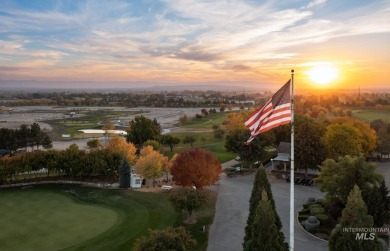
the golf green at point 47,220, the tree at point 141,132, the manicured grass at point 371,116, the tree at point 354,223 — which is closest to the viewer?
the tree at point 354,223

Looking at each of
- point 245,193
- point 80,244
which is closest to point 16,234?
point 80,244

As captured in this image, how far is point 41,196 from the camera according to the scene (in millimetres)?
42750

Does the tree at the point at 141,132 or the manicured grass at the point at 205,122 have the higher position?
the tree at the point at 141,132

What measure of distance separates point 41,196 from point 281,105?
36891mm

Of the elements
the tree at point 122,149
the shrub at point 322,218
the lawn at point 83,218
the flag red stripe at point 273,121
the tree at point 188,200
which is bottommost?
the lawn at point 83,218

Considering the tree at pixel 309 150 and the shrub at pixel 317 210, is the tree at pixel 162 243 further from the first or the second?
the tree at pixel 309 150

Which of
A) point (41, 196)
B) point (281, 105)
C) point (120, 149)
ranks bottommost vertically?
point (41, 196)

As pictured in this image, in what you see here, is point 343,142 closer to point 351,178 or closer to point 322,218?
point 351,178

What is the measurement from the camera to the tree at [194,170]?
39.7 metres

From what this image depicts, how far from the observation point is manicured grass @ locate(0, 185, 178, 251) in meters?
29.0

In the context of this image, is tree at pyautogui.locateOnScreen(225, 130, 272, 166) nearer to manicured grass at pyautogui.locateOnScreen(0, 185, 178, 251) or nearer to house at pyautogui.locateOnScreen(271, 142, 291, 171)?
house at pyautogui.locateOnScreen(271, 142, 291, 171)

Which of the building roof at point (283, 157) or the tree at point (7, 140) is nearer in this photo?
the building roof at point (283, 157)

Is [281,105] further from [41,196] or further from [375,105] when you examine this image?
[375,105]

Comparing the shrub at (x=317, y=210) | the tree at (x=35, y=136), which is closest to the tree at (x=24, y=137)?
the tree at (x=35, y=136)
